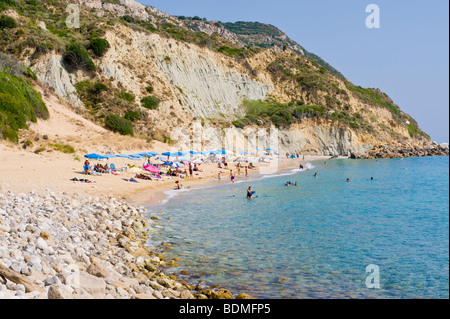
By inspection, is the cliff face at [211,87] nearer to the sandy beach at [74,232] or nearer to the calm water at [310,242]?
the sandy beach at [74,232]

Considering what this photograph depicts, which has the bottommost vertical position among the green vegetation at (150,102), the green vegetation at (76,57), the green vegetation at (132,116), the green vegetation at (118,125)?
the green vegetation at (118,125)

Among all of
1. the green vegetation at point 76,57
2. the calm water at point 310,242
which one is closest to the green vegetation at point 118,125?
the green vegetation at point 76,57

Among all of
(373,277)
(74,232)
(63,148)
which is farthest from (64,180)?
(373,277)

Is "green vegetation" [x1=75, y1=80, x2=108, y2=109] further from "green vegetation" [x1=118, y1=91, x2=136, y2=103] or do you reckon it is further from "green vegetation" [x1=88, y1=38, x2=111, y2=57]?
"green vegetation" [x1=88, y1=38, x2=111, y2=57]

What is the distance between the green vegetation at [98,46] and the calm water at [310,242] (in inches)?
1313

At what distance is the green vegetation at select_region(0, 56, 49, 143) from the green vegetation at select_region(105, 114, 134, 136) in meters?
7.67

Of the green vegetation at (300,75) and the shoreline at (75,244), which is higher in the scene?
the green vegetation at (300,75)

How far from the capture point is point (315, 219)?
60.1ft

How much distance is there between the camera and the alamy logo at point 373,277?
9836mm

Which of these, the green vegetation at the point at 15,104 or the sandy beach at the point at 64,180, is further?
the green vegetation at the point at 15,104

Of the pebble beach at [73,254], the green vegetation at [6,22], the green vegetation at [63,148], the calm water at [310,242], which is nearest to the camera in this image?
the pebble beach at [73,254]
